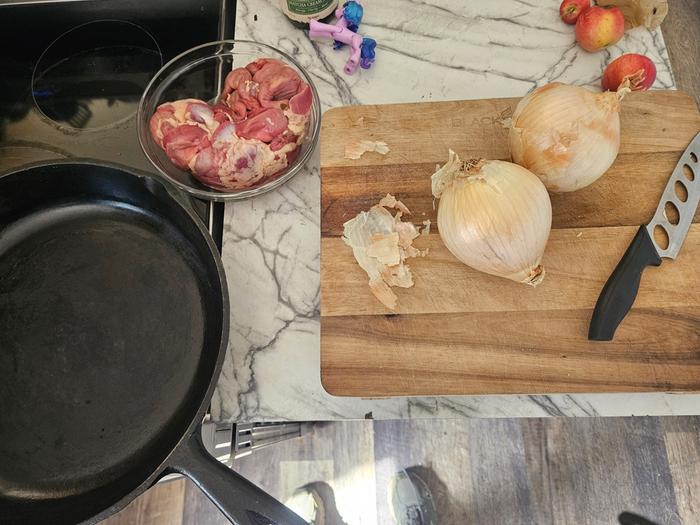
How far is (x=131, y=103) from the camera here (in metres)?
0.94

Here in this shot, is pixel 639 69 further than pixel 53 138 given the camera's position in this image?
No

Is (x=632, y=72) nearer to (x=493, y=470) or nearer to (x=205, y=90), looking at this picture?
(x=205, y=90)

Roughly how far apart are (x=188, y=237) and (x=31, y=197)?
0.80ft

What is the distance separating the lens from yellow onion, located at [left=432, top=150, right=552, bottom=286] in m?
0.61

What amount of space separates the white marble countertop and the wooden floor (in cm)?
65

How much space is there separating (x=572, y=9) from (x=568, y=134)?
1.19 feet

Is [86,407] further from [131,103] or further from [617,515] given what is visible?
[617,515]

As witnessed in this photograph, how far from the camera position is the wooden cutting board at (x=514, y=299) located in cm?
64

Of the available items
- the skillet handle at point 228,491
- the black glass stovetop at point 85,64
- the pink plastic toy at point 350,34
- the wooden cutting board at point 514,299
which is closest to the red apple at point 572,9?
the wooden cutting board at point 514,299

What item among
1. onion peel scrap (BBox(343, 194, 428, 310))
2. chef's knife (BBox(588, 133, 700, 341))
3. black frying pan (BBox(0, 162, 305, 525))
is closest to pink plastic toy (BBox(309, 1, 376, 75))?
onion peel scrap (BBox(343, 194, 428, 310))

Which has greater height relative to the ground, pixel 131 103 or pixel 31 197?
pixel 131 103

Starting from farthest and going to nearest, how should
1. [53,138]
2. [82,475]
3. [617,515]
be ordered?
[617,515] → [53,138] → [82,475]

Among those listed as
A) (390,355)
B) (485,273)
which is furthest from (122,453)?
(485,273)

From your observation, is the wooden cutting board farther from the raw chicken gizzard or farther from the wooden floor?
the wooden floor
